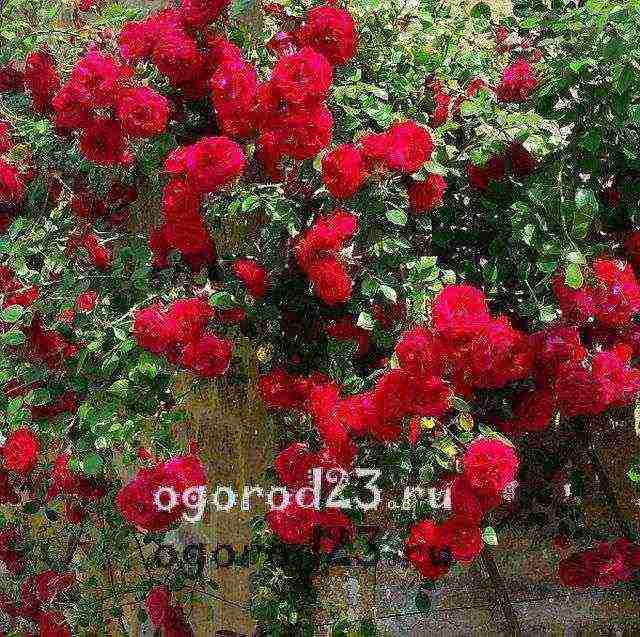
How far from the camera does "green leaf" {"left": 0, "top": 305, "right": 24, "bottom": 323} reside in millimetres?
1896

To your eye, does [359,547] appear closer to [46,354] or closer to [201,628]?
[201,628]

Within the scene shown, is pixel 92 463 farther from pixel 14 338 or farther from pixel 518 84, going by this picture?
pixel 518 84

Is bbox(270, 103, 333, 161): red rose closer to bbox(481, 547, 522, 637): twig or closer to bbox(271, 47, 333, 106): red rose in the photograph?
bbox(271, 47, 333, 106): red rose

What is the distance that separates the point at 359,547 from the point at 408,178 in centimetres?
76

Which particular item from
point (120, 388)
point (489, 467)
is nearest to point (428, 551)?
point (489, 467)

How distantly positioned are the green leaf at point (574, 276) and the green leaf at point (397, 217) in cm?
32

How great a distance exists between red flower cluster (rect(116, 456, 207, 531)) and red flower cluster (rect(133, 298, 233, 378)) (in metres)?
0.19

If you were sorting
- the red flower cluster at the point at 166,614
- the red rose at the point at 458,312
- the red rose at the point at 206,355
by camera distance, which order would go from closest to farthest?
the red rose at the point at 458,312, the red rose at the point at 206,355, the red flower cluster at the point at 166,614

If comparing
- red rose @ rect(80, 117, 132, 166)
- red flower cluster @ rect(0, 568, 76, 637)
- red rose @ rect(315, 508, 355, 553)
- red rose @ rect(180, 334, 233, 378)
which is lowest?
red flower cluster @ rect(0, 568, 76, 637)

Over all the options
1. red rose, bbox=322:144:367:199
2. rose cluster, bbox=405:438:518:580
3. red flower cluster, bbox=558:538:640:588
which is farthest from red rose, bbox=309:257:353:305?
red flower cluster, bbox=558:538:640:588

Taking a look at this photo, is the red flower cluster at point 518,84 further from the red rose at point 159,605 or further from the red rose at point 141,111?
the red rose at point 159,605

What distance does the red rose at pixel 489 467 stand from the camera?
1469mm

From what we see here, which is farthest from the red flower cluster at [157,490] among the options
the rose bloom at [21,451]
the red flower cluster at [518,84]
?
the red flower cluster at [518,84]

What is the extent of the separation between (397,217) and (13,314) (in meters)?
0.85
